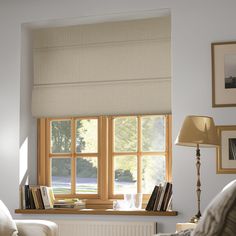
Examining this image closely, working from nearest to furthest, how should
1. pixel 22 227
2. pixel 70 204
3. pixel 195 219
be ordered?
pixel 22 227
pixel 195 219
pixel 70 204

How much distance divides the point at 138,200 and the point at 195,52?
148 centimetres

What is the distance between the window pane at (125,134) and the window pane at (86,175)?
0.30 m

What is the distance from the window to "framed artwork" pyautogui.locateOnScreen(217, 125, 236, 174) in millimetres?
627

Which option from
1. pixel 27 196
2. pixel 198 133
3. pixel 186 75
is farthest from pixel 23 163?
pixel 198 133

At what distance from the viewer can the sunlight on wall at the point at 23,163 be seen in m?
5.88

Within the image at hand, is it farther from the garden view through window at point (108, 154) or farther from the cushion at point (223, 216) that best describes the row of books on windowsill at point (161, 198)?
the cushion at point (223, 216)

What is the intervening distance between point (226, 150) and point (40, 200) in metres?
1.88

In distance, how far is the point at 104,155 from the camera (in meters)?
5.93

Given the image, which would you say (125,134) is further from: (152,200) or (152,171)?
(152,200)

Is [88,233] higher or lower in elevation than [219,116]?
lower

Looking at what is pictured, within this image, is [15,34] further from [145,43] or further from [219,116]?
[219,116]

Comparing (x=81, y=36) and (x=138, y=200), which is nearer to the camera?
(x=138, y=200)

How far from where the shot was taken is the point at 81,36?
6027 millimetres

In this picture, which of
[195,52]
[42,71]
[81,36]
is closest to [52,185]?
[42,71]
